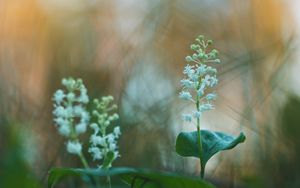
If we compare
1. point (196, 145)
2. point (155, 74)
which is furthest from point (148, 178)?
point (155, 74)

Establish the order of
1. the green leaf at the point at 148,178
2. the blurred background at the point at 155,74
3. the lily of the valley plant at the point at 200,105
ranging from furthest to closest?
the blurred background at the point at 155,74, the lily of the valley plant at the point at 200,105, the green leaf at the point at 148,178

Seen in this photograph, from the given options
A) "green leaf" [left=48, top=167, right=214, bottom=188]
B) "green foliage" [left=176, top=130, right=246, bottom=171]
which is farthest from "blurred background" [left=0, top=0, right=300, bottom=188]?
"green leaf" [left=48, top=167, right=214, bottom=188]

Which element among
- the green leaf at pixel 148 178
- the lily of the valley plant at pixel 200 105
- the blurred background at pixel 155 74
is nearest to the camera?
the green leaf at pixel 148 178

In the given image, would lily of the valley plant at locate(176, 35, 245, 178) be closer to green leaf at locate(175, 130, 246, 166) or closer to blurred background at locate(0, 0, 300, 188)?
green leaf at locate(175, 130, 246, 166)

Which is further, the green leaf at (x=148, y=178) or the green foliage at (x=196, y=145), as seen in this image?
the green foliage at (x=196, y=145)

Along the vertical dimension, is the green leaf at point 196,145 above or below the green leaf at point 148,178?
above

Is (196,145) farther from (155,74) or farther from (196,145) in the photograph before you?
(155,74)

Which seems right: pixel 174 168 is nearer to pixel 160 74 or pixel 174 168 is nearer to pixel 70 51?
pixel 160 74

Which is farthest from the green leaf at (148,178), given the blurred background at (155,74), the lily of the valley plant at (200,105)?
the blurred background at (155,74)

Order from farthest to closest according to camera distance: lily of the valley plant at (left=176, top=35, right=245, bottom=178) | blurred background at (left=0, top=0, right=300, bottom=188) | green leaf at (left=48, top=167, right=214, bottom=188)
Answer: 1. blurred background at (left=0, top=0, right=300, bottom=188)
2. lily of the valley plant at (left=176, top=35, right=245, bottom=178)
3. green leaf at (left=48, top=167, right=214, bottom=188)

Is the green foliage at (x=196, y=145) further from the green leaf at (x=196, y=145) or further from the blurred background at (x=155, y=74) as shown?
the blurred background at (x=155, y=74)
